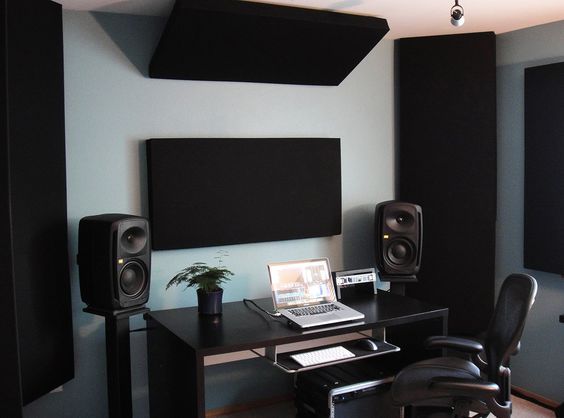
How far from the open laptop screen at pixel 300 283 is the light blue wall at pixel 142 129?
0.49 metres

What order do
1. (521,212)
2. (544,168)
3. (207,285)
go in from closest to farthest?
(207,285)
(544,168)
(521,212)

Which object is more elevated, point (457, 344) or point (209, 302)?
point (209, 302)

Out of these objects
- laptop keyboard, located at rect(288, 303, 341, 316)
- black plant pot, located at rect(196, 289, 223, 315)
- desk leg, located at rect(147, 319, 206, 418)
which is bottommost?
desk leg, located at rect(147, 319, 206, 418)

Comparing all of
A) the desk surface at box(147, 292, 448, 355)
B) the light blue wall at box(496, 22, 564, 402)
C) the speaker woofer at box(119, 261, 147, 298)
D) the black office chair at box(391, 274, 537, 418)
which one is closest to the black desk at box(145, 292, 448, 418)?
the desk surface at box(147, 292, 448, 355)

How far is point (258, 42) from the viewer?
10.3 feet

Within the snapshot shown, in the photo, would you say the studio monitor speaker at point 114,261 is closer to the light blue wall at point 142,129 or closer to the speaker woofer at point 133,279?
the speaker woofer at point 133,279

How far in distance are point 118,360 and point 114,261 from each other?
0.51 meters

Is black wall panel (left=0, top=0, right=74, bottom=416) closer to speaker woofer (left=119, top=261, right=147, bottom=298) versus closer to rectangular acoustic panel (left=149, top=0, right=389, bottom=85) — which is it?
speaker woofer (left=119, top=261, right=147, bottom=298)

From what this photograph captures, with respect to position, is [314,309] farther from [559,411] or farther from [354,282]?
[559,411]

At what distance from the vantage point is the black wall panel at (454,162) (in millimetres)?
3771

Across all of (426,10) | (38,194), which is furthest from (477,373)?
Answer: (38,194)

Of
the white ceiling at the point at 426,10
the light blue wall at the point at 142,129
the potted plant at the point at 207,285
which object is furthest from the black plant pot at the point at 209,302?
the white ceiling at the point at 426,10

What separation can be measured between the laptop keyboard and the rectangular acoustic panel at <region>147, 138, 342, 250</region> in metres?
0.61

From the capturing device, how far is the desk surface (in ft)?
8.68
